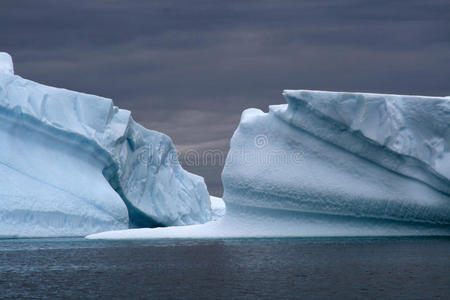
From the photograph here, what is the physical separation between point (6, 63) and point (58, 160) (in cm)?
466

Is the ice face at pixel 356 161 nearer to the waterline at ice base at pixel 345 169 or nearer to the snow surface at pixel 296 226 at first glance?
the waterline at ice base at pixel 345 169

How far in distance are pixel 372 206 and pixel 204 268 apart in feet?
25.8

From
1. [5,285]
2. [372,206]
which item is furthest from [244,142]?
[5,285]

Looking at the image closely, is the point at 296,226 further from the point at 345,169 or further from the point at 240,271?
the point at 240,271

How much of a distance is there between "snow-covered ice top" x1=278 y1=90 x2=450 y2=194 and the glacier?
826 cm

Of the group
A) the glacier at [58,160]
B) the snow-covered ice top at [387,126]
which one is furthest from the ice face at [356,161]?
the glacier at [58,160]

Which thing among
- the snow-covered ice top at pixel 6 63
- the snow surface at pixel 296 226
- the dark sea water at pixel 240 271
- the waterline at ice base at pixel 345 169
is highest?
the snow-covered ice top at pixel 6 63

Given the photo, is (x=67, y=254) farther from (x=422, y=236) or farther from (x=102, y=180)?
(x=422, y=236)

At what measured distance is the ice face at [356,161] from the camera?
2072 centimetres

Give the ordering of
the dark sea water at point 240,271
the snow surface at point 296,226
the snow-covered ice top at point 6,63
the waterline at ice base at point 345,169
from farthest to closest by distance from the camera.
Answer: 1. the snow-covered ice top at point 6,63
2. the snow surface at point 296,226
3. the waterline at ice base at point 345,169
4. the dark sea water at point 240,271

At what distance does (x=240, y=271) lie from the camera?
1375cm

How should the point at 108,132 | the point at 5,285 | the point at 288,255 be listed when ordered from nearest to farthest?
the point at 5,285 → the point at 288,255 → the point at 108,132

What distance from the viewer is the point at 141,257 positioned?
58.4 ft

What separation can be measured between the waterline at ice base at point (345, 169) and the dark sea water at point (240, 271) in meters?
0.82
